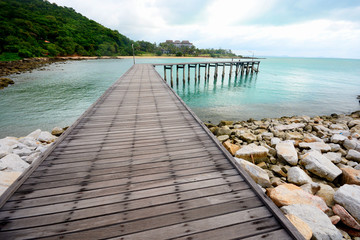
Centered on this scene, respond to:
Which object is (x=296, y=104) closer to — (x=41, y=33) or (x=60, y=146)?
(x=60, y=146)

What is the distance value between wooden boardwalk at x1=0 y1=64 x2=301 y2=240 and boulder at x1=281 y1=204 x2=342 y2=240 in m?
1.23

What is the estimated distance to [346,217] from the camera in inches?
123

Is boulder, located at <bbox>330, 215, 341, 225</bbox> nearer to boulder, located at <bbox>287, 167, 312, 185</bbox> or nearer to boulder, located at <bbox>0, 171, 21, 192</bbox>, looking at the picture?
boulder, located at <bbox>287, 167, 312, 185</bbox>

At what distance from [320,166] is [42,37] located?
9268 centimetres

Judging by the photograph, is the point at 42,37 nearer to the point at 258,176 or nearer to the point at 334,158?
the point at 258,176

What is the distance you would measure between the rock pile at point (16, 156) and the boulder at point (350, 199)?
280 inches

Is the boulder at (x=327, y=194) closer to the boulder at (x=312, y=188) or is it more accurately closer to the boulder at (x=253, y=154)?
the boulder at (x=312, y=188)

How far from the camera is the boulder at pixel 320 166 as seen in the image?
178 inches

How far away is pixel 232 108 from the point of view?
15.0m

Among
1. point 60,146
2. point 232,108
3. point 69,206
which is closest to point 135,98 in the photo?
point 60,146

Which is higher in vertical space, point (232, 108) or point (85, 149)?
point (85, 149)

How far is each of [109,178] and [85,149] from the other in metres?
1.23

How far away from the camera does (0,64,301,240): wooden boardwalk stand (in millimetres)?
1835

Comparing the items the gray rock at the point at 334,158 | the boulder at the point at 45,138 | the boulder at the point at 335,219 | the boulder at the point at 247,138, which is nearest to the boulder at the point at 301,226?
the boulder at the point at 335,219
